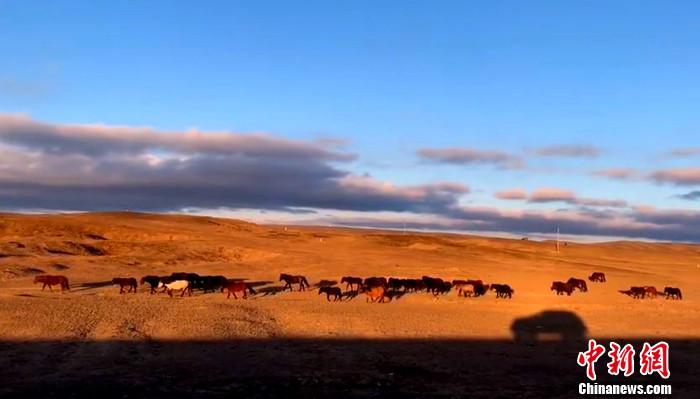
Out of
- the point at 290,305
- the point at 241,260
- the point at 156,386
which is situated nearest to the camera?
the point at 156,386

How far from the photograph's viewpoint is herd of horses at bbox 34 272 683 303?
28.0 meters

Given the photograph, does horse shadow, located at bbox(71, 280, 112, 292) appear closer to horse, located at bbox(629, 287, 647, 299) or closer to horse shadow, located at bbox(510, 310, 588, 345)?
horse shadow, located at bbox(510, 310, 588, 345)

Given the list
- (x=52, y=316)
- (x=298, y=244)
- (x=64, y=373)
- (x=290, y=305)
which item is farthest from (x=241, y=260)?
(x=64, y=373)

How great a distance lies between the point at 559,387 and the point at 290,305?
43.1 feet

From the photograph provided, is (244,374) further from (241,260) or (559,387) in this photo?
(241,260)

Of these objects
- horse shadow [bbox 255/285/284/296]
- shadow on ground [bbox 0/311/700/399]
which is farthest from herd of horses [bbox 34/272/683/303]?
shadow on ground [bbox 0/311/700/399]

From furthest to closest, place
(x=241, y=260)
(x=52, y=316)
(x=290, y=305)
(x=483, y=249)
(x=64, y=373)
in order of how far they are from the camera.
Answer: (x=483, y=249)
(x=241, y=260)
(x=290, y=305)
(x=52, y=316)
(x=64, y=373)

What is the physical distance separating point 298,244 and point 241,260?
32.8ft

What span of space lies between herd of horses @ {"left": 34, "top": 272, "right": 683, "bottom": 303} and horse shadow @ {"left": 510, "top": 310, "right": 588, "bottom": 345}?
6.08m

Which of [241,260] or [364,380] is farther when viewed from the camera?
[241,260]

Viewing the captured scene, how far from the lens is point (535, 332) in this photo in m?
21.1

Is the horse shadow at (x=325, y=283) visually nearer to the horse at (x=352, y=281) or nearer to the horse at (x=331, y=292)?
the horse at (x=352, y=281)

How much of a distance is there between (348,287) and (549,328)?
1372 cm

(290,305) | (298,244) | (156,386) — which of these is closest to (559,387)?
(156,386)
